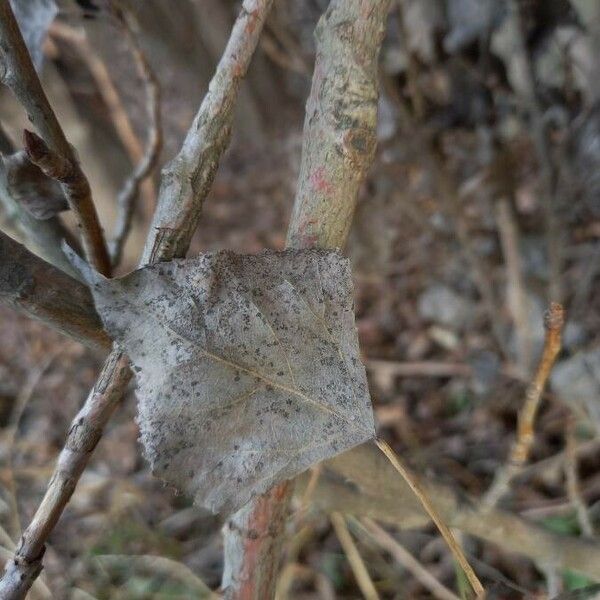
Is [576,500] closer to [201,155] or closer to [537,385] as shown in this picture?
[537,385]

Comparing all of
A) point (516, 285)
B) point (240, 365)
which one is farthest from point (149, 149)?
point (516, 285)

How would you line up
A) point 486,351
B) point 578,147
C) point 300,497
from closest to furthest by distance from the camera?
1. point 300,497
2. point 578,147
3. point 486,351

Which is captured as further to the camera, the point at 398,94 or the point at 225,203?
the point at 225,203

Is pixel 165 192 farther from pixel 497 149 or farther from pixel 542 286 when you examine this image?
pixel 542 286

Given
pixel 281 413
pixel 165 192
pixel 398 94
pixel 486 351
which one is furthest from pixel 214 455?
pixel 486 351

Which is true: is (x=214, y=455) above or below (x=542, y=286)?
below

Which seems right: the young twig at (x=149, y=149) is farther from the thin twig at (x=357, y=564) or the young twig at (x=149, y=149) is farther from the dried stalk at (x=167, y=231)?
the thin twig at (x=357, y=564)

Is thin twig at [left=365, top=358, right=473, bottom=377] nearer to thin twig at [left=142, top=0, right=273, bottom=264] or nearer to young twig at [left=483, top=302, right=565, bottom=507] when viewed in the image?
young twig at [left=483, top=302, right=565, bottom=507]
